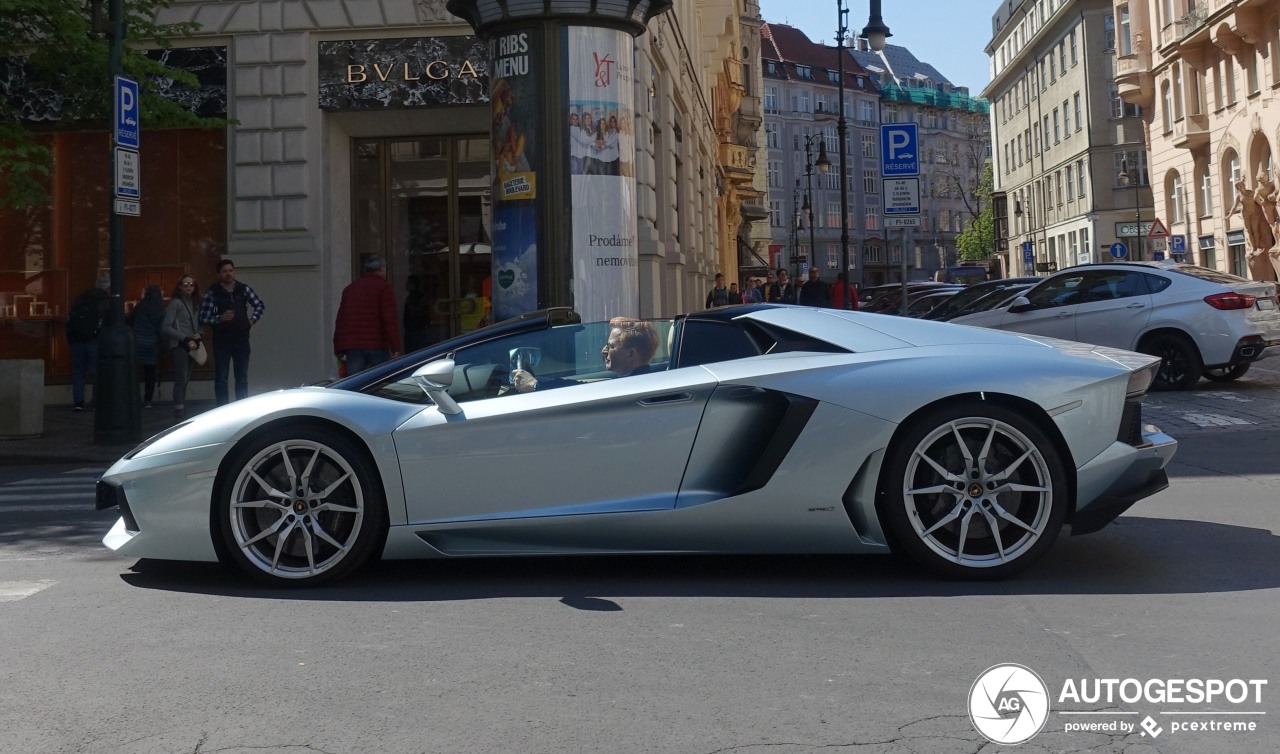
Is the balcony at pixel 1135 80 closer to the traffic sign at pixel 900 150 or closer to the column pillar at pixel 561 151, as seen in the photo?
the traffic sign at pixel 900 150

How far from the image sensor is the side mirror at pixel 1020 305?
16.0 metres

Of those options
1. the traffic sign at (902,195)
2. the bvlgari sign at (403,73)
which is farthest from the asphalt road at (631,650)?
the bvlgari sign at (403,73)

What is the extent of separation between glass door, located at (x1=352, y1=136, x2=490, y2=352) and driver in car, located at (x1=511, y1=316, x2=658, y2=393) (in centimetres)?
1445

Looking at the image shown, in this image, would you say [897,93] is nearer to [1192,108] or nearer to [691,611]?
[1192,108]

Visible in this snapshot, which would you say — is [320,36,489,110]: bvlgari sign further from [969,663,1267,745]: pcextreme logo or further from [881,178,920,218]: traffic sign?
[969,663,1267,745]: pcextreme logo

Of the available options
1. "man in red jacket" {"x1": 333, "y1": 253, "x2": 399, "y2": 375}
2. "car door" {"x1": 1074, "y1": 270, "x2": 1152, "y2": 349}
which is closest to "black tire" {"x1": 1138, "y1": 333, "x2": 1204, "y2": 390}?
"car door" {"x1": 1074, "y1": 270, "x2": 1152, "y2": 349}

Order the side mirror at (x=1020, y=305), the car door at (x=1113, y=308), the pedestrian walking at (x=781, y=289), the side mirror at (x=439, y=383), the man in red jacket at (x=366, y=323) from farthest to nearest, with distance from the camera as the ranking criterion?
the pedestrian walking at (x=781, y=289)
the side mirror at (x=1020, y=305)
the car door at (x=1113, y=308)
the man in red jacket at (x=366, y=323)
the side mirror at (x=439, y=383)

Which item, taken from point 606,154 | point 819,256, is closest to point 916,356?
point 606,154

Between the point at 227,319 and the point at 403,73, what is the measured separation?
18.3ft

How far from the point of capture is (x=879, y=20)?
21375 millimetres

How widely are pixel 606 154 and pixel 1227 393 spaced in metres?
7.39

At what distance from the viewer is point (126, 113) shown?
1284 centimetres

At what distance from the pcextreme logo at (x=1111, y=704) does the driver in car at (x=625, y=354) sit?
2074mm

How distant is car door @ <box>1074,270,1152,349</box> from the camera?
15258 millimetres
